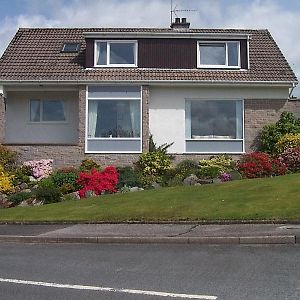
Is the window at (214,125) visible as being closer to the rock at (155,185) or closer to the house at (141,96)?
the house at (141,96)

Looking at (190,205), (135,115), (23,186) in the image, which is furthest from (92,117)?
(190,205)

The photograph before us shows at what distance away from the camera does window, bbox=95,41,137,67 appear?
24422mm

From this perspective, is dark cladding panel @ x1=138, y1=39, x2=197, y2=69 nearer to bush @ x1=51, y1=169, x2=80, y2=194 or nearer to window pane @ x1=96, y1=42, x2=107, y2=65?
window pane @ x1=96, y1=42, x2=107, y2=65

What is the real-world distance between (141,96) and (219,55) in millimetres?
4265

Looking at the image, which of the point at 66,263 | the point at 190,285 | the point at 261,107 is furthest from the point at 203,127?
the point at 190,285

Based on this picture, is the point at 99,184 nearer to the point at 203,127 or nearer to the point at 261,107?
the point at 203,127

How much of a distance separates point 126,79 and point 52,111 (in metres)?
4.31

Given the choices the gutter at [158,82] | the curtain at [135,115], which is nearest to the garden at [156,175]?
the curtain at [135,115]

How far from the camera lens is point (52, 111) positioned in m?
25.4

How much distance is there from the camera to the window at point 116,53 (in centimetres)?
2442

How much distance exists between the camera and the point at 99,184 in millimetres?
19406

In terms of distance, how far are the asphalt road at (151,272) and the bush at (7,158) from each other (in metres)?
10.9

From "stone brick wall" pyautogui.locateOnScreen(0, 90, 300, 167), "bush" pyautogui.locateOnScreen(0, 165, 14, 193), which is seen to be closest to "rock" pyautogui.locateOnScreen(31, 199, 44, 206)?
"bush" pyautogui.locateOnScreen(0, 165, 14, 193)

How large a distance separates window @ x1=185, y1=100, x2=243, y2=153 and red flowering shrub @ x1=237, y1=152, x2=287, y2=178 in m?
2.31
